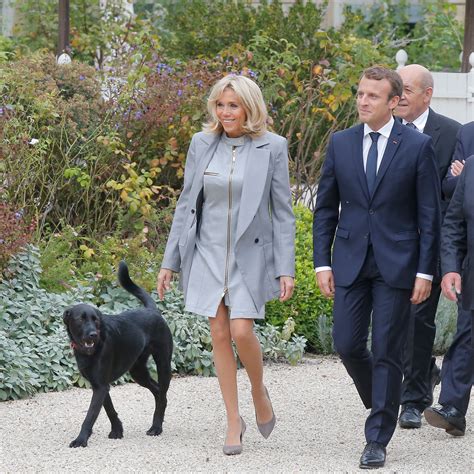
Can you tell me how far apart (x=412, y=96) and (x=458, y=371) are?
5.11 ft

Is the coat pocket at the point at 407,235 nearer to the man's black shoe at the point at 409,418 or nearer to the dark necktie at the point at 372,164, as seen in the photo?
the dark necktie at the point at 372,164

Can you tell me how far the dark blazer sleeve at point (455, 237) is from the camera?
5.52 metres

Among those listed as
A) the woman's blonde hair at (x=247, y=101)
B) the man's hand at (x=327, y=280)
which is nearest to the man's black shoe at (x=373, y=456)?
the man's hand at (x=327, y=280)

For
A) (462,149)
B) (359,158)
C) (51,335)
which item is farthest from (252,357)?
(51,335)

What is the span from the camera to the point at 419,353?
6648mm

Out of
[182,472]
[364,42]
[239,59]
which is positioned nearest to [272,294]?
[182,472]

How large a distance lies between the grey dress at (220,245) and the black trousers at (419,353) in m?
1.19

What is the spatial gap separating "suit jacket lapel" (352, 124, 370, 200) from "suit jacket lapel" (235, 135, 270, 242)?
0.43m

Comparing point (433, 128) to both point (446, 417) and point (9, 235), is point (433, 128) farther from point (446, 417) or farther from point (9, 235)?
point (9, 235)

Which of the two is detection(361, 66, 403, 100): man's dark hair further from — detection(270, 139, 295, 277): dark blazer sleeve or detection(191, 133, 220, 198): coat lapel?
detection(191, 133, 220, 198): coat lapel

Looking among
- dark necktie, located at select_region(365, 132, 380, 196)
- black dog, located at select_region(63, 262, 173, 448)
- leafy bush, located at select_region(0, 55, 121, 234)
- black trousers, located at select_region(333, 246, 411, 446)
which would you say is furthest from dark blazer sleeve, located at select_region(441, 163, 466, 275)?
leafy bush, located at select_region(0, 55, 121, 234)

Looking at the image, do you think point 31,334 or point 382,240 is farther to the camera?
point 31,334

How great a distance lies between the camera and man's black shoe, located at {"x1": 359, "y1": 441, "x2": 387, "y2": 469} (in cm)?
558

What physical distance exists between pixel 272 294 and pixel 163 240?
3598 millimetres
